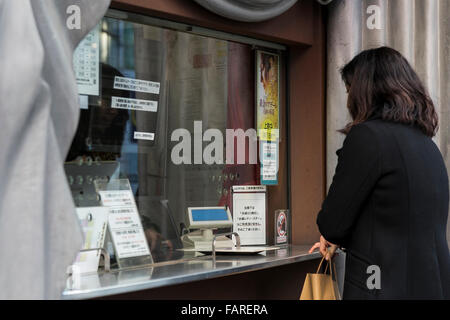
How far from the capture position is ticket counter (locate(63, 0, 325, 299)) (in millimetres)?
2396

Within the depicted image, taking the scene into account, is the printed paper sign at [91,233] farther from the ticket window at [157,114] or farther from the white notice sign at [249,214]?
the white notice sign at [249,214]

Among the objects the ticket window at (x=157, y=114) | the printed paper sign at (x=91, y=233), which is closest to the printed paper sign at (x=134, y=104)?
the ticket window at (x=157, y=114)

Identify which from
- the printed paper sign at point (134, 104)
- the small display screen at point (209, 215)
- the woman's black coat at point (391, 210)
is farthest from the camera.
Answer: the small display screen at point (209, 215)

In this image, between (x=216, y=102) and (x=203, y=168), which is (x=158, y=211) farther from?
(x=216, y=102)

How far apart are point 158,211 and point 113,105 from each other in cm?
49

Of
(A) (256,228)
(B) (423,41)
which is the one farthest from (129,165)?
(B) (423,41)

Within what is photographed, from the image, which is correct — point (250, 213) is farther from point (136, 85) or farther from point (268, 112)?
point (136, 85)

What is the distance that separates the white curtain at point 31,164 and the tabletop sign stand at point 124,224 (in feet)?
2.72

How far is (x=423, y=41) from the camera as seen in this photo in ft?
10.1

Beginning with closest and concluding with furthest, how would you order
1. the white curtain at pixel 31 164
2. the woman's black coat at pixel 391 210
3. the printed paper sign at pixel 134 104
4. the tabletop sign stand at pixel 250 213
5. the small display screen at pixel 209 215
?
1. the white curtain at pixel 31 164
2. the woman's black coat at pixel 391 210
3. the printed paper sign at pixel 134 104
4. the small display screen at pixel 209 215
5. the tabletop sign stand at pixel 250 213

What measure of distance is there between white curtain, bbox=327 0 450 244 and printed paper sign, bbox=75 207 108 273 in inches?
49.6

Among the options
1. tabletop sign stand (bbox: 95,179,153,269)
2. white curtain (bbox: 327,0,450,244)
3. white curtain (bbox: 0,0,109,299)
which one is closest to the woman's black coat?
tabletop sign stand (bbox: 95,179,153,269)

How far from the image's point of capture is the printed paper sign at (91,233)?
7.31 feet

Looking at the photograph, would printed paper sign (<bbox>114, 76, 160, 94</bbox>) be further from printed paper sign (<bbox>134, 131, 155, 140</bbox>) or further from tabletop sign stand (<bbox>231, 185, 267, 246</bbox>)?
tabletop sign stand (<bbox>231, 185, 267, 246</bbox>)
